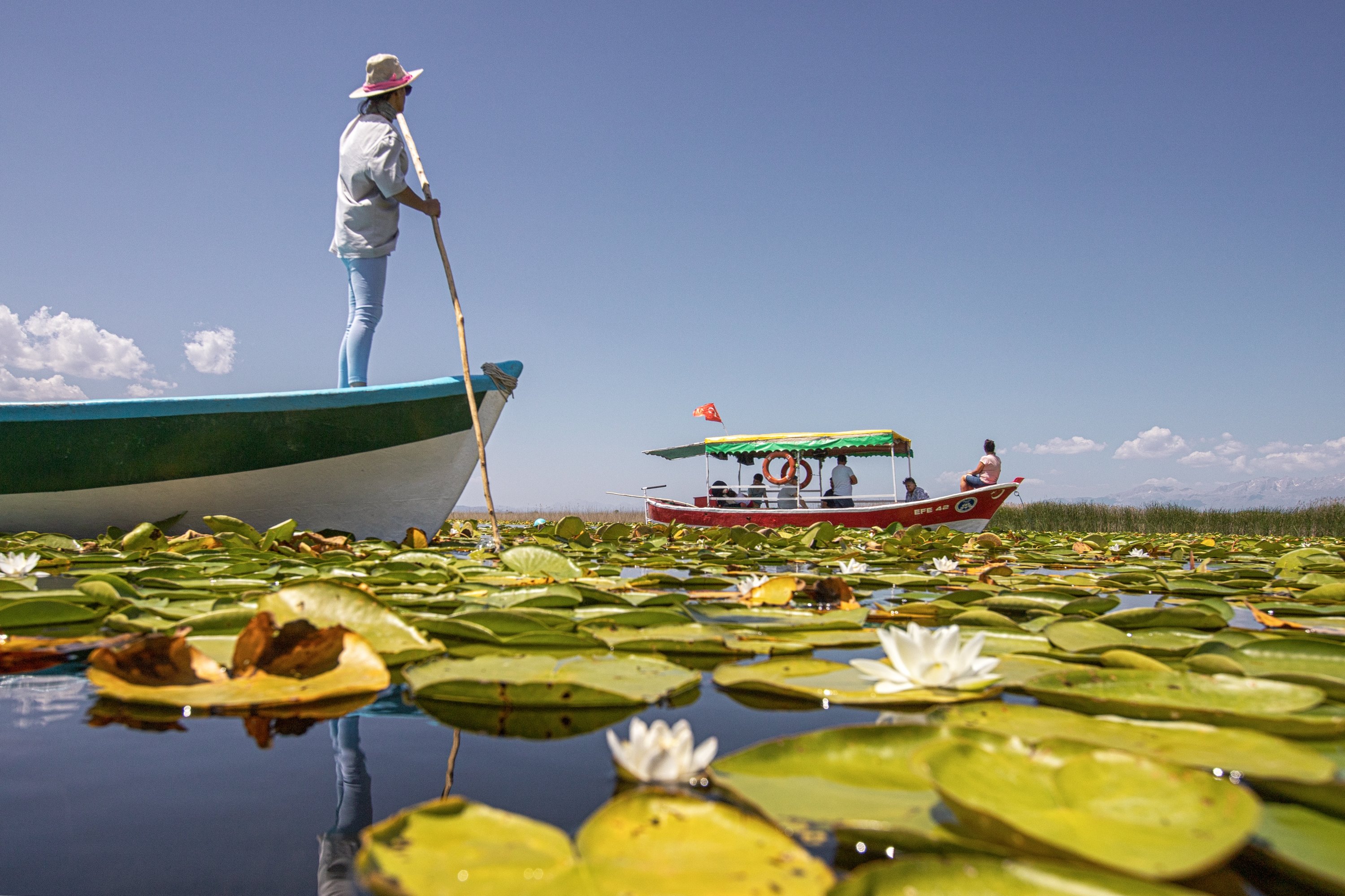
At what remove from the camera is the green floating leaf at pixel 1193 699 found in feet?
2.54

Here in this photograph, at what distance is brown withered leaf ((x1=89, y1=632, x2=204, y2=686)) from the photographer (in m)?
0.85

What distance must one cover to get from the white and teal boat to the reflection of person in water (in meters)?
2.99

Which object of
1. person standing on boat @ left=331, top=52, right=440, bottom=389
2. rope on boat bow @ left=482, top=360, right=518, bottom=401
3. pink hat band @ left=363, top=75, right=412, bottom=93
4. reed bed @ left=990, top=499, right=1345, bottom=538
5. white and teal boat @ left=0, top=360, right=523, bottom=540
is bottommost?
reed bed @ left=990, top=499, right=1345, bottom=538

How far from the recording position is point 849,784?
24.2 inches

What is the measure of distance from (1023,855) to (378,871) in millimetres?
440

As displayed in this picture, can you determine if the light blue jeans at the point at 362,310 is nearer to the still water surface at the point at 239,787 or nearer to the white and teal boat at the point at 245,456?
the white and teal boat at the point at 245,456

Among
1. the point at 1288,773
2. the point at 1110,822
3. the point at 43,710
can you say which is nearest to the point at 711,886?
the point at 1110,822

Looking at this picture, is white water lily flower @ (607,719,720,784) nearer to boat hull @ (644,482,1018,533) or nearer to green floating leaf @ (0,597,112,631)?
green floating leaf @ (0,597,112,631)

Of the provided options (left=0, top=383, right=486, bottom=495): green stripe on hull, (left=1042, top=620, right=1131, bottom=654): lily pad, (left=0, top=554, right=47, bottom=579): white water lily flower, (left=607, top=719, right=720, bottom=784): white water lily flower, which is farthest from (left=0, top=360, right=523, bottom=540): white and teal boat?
(left=607, top=719, right=720, bottom=784): white water lily flower

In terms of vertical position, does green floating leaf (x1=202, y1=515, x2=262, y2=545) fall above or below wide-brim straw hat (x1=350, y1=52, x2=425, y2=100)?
below

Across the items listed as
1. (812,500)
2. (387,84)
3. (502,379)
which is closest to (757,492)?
(812,500)

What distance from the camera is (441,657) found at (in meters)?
1.10

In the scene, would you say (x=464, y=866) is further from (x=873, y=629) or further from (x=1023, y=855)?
(x=873, y=629)

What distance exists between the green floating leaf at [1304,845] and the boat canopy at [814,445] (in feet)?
28.9
